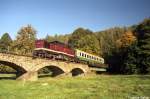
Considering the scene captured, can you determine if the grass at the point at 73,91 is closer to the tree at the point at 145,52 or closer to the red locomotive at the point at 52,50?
the red locomotive at the point at 52,50

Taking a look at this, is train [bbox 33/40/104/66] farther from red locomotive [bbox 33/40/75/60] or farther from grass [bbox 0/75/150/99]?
grass [bbox 0/75/150/99]

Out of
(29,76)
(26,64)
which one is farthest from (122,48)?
(26,64)

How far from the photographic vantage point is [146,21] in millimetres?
83750

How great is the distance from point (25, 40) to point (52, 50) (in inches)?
1258

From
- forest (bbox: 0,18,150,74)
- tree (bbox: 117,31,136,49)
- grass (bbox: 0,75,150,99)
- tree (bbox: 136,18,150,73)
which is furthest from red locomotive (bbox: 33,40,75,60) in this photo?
tree (bbox: 117,31,136,49)

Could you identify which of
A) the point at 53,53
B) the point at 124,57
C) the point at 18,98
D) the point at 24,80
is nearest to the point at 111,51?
the point at 124,57

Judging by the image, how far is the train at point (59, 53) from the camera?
49.4 meters

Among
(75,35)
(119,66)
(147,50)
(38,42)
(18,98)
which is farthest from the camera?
(75,35)

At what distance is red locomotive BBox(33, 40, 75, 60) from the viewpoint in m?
49.3

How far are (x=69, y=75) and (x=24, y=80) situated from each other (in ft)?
65.0

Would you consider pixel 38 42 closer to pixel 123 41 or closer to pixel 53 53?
pixel 53 53

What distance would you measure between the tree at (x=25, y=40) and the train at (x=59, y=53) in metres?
18.9

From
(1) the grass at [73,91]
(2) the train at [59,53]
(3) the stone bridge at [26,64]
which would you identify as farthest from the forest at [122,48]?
(1) the grass at [73,91]

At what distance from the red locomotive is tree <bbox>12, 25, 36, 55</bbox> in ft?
70.2
